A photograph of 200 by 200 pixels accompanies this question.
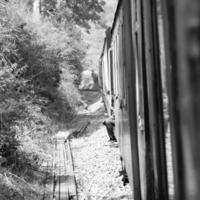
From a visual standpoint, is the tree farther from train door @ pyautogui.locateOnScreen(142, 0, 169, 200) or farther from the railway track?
Answer: train door @ pyautogui.locateOnScreen(142, 0, 169, 200)

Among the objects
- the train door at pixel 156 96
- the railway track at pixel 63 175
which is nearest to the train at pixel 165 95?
the train door at pixel 156 96

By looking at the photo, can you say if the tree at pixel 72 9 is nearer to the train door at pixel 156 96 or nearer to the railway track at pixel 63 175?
the railway track at pixel 63 175

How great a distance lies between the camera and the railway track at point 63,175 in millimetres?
6367

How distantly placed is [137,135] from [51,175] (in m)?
4.52

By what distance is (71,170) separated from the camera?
8219 mm

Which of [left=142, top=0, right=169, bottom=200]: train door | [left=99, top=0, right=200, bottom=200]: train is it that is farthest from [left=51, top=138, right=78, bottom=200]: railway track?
[left=142, top=0, right=169, bottom=200]: train door

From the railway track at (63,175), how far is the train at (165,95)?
2.79 meters

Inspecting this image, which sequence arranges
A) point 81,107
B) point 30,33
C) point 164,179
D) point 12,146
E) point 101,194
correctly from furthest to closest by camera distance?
point 81,107
point 30,33
point 12,146
point 101,194
point 164,179

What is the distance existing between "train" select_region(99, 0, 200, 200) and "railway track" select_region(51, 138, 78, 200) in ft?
9.14

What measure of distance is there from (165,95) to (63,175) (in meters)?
5.93

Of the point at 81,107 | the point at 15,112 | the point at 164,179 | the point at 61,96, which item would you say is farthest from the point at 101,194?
the point at 81,107

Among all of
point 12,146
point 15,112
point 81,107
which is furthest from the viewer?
point 81,107

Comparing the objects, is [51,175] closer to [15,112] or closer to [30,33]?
[15,112]

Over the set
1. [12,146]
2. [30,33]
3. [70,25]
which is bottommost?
[12,146]
